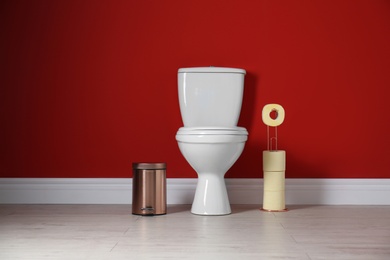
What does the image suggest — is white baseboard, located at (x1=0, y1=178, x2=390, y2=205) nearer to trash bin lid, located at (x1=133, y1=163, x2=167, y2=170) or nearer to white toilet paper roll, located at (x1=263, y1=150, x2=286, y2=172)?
white toilet paper roll, located at (x1=263, y1=150, x2=286, y2=172)

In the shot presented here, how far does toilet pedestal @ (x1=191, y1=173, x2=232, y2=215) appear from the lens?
10.2ft

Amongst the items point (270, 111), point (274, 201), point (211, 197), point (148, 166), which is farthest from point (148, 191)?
point (270, 111)

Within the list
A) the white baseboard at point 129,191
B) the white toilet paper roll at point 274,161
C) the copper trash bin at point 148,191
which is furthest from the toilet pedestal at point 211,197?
the white baseboard at point 129,191

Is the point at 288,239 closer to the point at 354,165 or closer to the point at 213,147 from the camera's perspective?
the point at 213,147

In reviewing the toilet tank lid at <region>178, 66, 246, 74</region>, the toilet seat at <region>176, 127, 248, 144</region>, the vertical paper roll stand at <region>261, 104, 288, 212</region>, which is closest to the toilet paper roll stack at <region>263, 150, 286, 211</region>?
the vertical paper roll stand at <region>261, 104, 288, 212</region>

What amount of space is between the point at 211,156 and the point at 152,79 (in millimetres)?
811

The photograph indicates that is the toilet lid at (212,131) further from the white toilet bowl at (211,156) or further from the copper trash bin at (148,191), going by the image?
the copper trash bin at (148,191)

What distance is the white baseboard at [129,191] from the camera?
3555 mm

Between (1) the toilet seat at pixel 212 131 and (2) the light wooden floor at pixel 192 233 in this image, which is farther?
(1) the toilet seat at pixel 212 131

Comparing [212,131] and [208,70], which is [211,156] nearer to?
[212,131]

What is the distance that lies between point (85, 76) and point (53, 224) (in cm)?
115

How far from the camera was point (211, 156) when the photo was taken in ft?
10.0

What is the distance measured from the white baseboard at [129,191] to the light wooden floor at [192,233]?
16 cm

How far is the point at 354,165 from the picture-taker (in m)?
3.58
